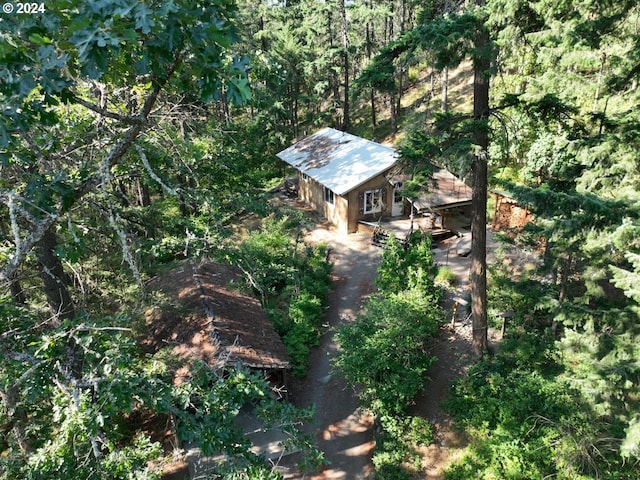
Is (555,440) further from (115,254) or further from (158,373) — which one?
(115,254)

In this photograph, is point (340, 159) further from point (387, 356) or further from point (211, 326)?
point (387, 356)

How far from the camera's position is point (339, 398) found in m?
12.9

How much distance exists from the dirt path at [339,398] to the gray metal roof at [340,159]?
4511mm

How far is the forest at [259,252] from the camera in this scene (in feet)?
11.0

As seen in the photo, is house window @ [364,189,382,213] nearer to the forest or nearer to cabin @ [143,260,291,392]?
the forest

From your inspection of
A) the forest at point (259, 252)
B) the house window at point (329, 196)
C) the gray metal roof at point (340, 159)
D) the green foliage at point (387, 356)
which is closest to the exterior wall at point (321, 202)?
the house window at point (329, 196)

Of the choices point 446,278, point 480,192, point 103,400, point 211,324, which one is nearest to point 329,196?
point 446,278

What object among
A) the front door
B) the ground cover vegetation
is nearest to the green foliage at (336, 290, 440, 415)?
the ground cover vegetation

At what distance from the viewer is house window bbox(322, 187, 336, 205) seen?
2347cm

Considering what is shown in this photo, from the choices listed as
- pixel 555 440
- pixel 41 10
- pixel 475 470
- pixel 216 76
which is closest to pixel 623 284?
pixel 555 440

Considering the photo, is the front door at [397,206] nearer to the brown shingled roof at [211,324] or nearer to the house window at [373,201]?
the house window at [373,201]

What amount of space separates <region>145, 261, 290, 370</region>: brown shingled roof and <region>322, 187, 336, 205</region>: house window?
928 centimetres

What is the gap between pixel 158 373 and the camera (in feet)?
16.6

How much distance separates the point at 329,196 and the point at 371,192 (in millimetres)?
2882
